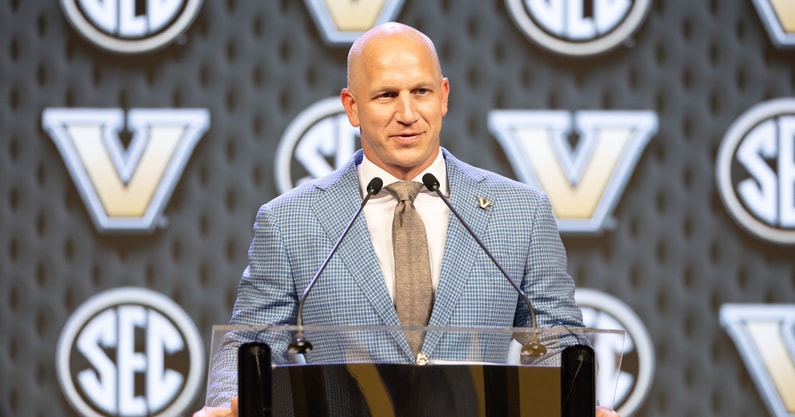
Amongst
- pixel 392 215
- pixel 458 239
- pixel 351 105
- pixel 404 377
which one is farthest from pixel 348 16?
pixel 404 377

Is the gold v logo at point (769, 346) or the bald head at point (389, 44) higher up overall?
the bald head at point (389, 44)

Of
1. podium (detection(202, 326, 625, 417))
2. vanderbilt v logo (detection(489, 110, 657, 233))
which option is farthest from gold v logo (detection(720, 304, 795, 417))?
podium (detection(202, 326, 625, 417))

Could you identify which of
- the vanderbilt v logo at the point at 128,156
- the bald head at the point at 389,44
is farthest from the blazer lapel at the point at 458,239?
the vanderbilt v logo at the point at 128,156

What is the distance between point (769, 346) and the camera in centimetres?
329

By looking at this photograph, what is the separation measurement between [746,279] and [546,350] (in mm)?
2045

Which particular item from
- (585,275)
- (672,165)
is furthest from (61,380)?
(672,165)

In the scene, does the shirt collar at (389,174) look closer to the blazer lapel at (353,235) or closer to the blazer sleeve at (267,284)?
the blazer lapel at (353,235)

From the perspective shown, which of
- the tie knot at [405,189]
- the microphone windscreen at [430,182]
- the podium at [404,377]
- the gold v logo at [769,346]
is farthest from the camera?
the gold v logo at [769,346]

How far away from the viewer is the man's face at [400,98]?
2014 mm

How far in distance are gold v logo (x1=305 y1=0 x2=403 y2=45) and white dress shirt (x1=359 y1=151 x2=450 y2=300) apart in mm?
1304

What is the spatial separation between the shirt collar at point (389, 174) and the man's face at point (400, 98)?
0.04m

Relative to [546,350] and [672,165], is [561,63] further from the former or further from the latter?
[546,350]

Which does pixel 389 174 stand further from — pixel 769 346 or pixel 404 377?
pixel 769 346

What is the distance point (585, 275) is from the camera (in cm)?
335
